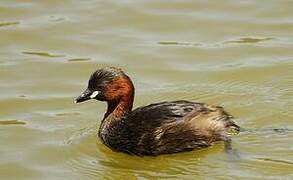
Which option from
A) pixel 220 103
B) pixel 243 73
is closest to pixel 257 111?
pixel 220 103

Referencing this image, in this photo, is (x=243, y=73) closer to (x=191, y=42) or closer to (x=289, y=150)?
(x=191, y=42)

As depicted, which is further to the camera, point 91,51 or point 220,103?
point 91,51

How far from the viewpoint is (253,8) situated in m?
10.5

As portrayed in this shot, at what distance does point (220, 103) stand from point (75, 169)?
1.77 meters

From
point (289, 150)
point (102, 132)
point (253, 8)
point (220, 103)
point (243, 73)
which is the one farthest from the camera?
point (253, 8)

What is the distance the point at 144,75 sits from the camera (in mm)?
8852

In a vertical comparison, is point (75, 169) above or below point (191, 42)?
below

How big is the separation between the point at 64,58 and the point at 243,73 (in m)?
2.05

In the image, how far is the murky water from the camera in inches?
274

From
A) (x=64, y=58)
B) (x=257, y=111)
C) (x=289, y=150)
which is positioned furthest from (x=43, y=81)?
(x=289, y=150)

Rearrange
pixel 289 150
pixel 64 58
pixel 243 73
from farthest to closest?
pixel 64 58 < pixel 243 73 < pixel 289 150

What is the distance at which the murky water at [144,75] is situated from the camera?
6.95 m

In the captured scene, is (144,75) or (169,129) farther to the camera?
(144,75)

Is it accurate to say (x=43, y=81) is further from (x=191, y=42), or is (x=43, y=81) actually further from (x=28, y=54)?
(x=191, y=42)
